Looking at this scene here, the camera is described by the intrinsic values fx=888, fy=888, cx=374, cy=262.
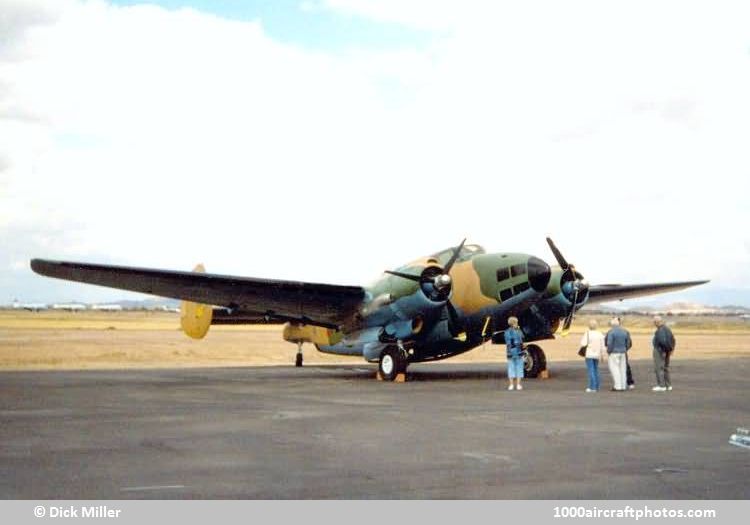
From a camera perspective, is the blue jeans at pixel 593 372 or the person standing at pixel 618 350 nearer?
the person standing at pixel 618 350

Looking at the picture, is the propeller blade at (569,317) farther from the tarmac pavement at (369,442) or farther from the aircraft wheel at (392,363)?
the aircraft wheel at (392,363)

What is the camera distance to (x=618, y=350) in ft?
68.3

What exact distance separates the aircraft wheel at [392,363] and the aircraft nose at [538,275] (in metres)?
4.28

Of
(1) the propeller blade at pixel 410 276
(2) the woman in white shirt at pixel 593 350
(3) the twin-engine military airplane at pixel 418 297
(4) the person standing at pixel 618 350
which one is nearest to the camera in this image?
(4) the person standing at pixel 618 350

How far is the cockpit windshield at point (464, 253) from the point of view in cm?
2536

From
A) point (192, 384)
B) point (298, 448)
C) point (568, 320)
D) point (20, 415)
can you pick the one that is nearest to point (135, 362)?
point (192, 384)

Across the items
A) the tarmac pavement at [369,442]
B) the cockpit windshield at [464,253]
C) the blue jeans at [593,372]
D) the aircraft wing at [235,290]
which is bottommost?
the tarmac pavement at [369,442]

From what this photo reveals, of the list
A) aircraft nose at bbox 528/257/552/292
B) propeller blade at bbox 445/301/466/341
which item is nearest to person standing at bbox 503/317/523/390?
aircraft nose at bbox 528/257/552/292

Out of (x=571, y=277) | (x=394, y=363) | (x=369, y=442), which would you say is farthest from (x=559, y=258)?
(x=369, y=442)

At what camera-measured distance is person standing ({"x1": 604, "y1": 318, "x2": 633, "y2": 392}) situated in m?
20.8

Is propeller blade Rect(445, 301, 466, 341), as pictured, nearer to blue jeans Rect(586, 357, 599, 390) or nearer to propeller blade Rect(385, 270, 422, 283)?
propeller blade Rect(385, 270, 422, 283)

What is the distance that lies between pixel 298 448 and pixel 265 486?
2.71 metres

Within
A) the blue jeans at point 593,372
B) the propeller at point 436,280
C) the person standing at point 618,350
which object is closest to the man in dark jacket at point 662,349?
the person standing at point 618,350
